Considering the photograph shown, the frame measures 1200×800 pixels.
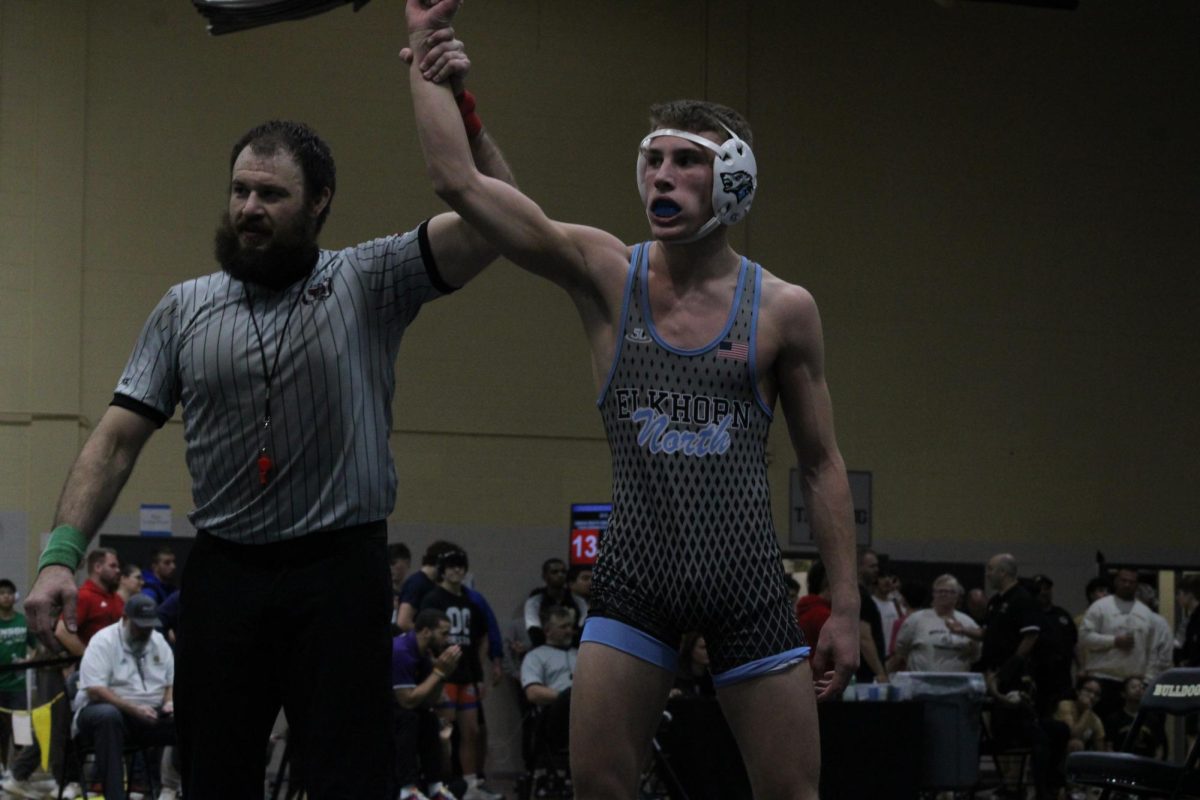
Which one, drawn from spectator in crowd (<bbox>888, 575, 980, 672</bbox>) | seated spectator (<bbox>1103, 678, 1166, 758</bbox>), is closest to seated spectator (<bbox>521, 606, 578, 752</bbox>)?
spectator in crowd (<bbox>888, 575, 980, 672</bbox>)

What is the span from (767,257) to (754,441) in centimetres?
1321

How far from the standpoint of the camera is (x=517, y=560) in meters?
15.7

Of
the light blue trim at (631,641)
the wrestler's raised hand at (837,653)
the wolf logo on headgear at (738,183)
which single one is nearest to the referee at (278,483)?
the light blue trim at (631,641)

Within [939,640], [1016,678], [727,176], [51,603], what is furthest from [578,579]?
[51,603]

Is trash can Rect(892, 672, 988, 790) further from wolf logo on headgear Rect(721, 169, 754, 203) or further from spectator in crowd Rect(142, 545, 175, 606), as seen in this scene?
wolf logo on headgear Rect(721, 169, 754, 203)

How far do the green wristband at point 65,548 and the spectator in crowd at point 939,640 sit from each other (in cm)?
974

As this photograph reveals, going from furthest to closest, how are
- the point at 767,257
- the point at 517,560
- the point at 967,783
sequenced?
the point at 767,257
the point at 517,560
the point at 967,783

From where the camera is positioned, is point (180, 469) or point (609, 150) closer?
point (180, 469)

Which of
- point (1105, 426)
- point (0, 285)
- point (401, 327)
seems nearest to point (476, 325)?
point (0, 285)

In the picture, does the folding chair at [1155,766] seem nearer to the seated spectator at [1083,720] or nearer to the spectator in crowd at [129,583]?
the seated spectator at [1083,720]

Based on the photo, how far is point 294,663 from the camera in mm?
3416

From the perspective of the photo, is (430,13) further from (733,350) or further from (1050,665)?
(1050,665)

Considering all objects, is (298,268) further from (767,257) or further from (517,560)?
(767,257)

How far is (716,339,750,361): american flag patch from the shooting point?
3.59 meters
